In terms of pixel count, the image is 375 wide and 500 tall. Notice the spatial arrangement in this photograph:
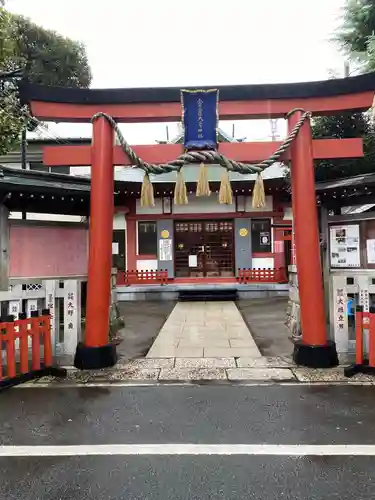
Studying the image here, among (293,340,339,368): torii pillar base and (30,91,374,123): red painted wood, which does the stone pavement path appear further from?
(30,91,374,123): red painted wood

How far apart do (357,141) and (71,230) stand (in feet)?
20.4

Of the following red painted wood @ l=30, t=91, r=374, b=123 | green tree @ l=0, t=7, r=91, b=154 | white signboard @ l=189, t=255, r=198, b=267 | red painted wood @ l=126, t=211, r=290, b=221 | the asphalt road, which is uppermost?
green tree @ l=0, t=7, r=91, b=154

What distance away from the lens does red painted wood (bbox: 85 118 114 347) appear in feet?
18.1

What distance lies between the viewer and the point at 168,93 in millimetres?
5965

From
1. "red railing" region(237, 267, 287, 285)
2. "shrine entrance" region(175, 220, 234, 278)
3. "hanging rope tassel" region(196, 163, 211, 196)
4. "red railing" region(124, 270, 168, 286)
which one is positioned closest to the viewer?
"hanging rope tassel" region(196, 163, 211, 196)

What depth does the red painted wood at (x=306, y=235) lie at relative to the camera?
551cm

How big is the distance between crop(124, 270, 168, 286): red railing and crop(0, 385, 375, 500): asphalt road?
35.2 feet

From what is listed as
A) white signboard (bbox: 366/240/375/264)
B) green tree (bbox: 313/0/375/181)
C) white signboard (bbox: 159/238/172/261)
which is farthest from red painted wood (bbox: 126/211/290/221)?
white signboard (bbox: 366/240/375/264)

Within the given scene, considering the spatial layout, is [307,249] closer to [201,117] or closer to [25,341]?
[201,117]

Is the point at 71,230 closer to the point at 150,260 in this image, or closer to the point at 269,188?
the point at 150,260

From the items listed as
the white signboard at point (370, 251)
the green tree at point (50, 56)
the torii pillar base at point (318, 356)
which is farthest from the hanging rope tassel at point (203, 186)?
the green tree at point (50, 56)

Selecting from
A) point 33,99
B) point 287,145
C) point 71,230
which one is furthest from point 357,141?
point 71,230

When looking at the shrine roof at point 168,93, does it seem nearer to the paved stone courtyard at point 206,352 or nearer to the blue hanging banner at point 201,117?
the blue hanging banner at point 201,117

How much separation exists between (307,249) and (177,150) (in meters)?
2.67
